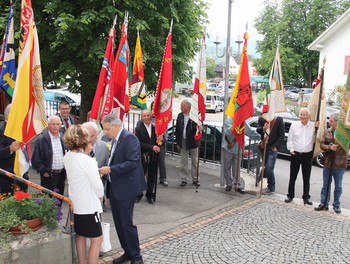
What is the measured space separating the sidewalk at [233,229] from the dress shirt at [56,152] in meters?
1.29

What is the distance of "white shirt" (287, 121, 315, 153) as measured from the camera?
7.73 meters

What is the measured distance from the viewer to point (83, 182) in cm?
416

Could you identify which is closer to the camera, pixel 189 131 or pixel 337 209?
pixel 337 209

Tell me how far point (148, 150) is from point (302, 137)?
3108 mm

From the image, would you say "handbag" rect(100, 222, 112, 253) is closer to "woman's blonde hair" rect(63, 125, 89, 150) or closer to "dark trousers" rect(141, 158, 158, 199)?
"woman's blonde hair" rect(63, 125, 89, 150)

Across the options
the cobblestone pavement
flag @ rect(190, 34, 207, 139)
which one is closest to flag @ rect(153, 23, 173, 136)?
flag @ rect(190, 34, 207, 139)

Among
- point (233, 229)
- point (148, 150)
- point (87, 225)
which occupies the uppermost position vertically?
point (148, 150)

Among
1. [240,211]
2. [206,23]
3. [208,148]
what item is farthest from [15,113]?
[206,23]

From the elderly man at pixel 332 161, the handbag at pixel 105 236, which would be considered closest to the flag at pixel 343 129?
the elderly man at pixel 332 161

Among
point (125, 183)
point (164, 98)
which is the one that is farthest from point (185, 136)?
point (125, 183)

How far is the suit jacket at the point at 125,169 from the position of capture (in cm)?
462

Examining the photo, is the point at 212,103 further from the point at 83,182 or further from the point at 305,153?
the point at 83,182

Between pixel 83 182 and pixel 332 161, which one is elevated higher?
pixel 83 182

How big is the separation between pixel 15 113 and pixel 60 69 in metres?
4.99
